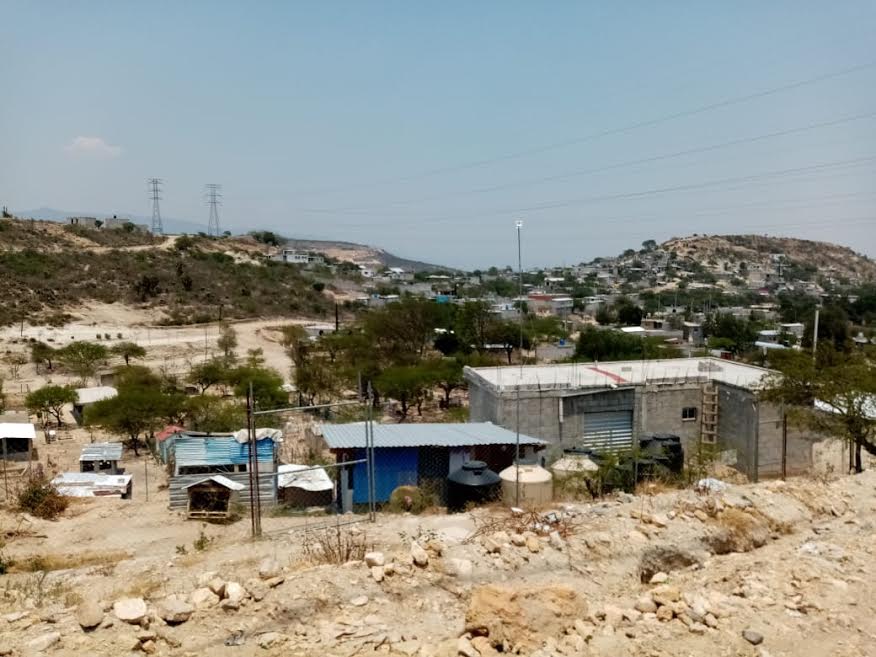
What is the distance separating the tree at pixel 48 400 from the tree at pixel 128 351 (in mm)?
12087

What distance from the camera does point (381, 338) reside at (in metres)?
40.5

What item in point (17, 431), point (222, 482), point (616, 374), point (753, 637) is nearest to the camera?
point (753, 637)

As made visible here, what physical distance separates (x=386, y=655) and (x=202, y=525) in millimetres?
8073

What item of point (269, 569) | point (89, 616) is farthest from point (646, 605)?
point (89, 616)

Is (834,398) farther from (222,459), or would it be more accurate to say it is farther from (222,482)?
(222,459)

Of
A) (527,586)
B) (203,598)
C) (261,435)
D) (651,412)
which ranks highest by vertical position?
(203,598)

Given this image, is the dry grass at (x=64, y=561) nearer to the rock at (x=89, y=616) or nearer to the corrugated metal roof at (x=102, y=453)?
the rock at (x=89, y=616)

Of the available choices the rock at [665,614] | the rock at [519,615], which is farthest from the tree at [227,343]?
the rock at [665,614]

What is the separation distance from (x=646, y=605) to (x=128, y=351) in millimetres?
39703

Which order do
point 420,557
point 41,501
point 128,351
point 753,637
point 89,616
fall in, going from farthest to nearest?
point 128,351, point 41,501, point 420,557, point 89,616, point 753,637

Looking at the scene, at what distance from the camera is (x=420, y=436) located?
1438cm

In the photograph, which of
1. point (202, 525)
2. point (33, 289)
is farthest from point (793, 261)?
point (202, 525)

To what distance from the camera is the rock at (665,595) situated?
5719 millimetres

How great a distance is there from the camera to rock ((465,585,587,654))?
529 centimetres
